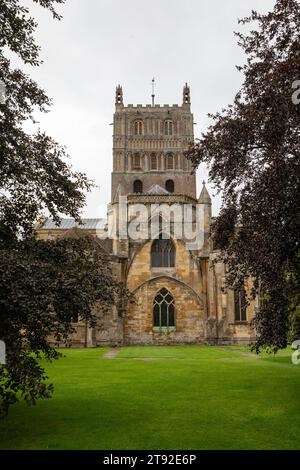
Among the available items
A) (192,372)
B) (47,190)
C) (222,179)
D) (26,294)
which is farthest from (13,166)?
(192,372)

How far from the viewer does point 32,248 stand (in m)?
9.80

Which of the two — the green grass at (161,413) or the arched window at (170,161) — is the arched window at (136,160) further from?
the green grass at (161,413)

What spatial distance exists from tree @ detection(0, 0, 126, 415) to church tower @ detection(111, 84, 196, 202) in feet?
163

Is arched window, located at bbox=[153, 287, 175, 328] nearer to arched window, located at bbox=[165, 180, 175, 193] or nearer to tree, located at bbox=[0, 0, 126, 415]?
arched window, located at bbox=[165, 180, 175, 193]

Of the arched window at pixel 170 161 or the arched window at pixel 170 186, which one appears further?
the arched window at pixel 170 161

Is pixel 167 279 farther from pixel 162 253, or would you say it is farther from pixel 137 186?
pixel 137 186

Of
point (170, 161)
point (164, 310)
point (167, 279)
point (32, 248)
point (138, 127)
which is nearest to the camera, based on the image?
point (32, 248)

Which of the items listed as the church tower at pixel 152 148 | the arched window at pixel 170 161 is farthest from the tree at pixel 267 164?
the arched window at pixel 170 161

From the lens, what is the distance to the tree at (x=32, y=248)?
303 inches

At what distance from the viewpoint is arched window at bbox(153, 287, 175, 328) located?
131ft

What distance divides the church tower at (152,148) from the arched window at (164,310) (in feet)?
76.1

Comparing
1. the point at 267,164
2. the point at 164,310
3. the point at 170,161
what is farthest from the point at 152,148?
the point at 267,164

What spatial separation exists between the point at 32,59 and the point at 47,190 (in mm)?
2983

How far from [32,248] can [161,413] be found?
190 inches
